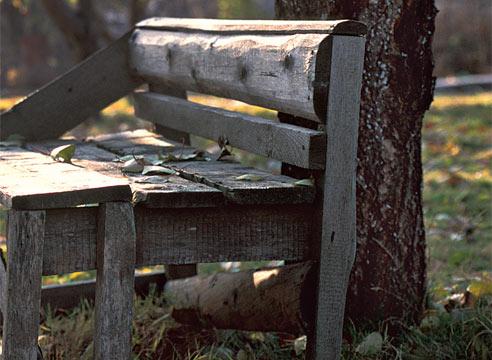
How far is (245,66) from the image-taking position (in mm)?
3088

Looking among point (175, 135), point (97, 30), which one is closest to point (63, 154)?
point (175, 135)

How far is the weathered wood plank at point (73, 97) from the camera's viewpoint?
3.75 meters

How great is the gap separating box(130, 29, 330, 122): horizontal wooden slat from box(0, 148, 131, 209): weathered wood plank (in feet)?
1.97

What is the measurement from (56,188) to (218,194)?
0.46 m

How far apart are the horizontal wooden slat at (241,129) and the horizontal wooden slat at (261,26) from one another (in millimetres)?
284

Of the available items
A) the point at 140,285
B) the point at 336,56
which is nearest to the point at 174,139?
the point at 140,285

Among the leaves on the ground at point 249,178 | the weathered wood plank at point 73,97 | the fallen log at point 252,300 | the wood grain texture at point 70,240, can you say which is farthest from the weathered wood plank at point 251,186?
the weathered wood plank at point 73,97

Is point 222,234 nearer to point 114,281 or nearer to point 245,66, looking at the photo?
point 114,281

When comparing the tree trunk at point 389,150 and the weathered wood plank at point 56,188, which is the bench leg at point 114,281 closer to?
the weathered wood plank at point 56,188

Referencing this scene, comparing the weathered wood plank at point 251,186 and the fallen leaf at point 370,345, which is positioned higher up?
the weathered wood plank at point 251,186

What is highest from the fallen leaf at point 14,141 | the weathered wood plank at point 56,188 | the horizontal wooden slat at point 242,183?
the weathered wood plank at point 56,188

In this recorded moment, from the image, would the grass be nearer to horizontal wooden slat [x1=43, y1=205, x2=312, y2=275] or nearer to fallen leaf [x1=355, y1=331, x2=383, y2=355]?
fallen leaf [x1=355, y1=331, x2=383, y2=355]

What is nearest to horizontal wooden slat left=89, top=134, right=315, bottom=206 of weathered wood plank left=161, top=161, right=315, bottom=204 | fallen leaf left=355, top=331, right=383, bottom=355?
weathered wood plank left=161, top=161, right=315, bottom=204

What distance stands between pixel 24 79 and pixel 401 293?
17.9 metres
